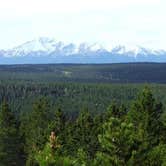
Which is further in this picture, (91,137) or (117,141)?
(91,137)

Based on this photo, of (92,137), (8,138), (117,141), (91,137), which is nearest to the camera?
(117,141)

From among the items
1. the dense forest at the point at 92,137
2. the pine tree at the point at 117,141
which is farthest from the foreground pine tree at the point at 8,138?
the pine tree at the point at 117,141

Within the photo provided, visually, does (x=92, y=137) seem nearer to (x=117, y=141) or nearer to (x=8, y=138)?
(x=8, y=138)

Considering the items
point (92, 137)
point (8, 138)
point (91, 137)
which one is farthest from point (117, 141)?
point (8, 138)

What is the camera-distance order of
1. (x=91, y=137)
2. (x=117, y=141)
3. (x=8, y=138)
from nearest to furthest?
1. (x=117, y=141)
2. (x=91, y=137)
3. (x=8, y=138)

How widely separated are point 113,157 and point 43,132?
39.7 metres

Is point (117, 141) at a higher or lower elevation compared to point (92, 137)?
higher

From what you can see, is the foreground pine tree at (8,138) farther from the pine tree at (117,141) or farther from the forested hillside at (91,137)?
the pine tree at (117,141)

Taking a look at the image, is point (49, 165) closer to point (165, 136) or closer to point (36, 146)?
point (165, 136)

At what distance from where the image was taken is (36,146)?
207ft

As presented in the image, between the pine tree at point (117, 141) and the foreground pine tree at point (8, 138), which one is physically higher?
the pine tree at point (117, 141)

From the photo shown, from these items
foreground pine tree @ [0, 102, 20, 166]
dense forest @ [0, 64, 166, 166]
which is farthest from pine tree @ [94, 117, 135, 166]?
foreground pine tree @ [0, 102, 20, 166]

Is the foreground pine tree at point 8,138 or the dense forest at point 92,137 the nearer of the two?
the dense forest at point 92,137

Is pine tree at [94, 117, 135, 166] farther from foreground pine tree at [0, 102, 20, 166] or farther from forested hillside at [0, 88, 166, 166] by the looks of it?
foreground pine tree at [0, 102, 20, 166]
